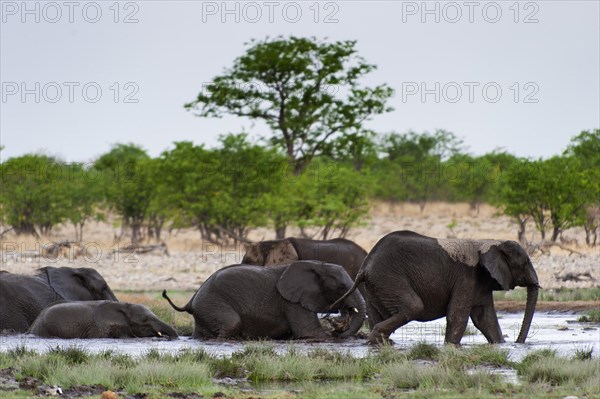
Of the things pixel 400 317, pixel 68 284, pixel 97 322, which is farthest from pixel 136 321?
pixel 400 317

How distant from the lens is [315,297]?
57.4 feet

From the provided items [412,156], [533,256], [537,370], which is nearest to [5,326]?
[537,370]

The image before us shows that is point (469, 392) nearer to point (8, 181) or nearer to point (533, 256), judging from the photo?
point (533, 256)

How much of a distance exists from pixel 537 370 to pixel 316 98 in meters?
41.6

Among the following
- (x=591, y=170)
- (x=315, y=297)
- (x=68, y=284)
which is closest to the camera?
(x=315, y=297)

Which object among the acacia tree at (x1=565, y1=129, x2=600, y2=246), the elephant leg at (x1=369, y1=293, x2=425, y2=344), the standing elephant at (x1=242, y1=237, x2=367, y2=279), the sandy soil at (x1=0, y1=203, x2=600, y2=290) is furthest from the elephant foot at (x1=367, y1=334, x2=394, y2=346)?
the acacia tree at (x1=565, y1=129, x2=600, y2=246)

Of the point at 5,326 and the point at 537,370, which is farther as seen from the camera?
the point at 5,326

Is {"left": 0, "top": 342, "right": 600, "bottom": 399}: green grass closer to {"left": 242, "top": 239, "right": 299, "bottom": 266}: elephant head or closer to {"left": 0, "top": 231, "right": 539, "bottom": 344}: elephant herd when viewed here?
{"left": 0, "top": 231, "right": 539, "bottom": 344}: elephant herd

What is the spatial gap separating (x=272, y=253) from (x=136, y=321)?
688cm

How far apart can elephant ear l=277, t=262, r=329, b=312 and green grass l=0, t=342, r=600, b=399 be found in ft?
10.2

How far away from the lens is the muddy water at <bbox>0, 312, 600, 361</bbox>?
15.6 m

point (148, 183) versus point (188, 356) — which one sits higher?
point (148, 183)

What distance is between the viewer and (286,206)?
164 ft

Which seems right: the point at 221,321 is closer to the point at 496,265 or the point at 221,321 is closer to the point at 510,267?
the point at 496,265
